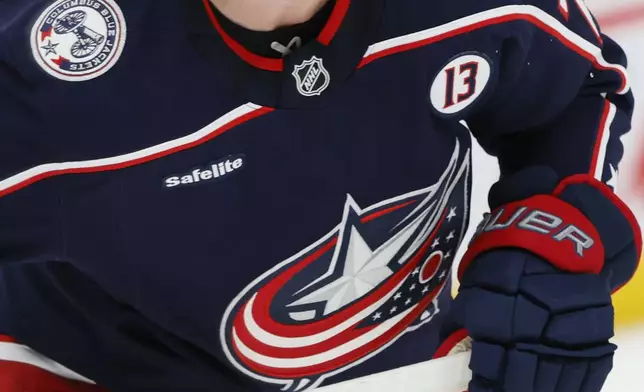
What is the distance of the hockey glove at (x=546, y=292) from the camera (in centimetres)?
68

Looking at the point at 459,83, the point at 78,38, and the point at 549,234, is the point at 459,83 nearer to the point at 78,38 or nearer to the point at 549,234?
the point at 549,234

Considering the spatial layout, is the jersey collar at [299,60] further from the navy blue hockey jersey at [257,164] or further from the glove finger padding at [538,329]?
the glove finger padding at [538,329]

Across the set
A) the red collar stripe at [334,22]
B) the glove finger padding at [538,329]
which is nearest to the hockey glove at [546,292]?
the glove finger padding at [538,329]

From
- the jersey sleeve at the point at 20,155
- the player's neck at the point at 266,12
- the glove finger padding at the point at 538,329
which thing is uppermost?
the player's neck at the point at 266,12

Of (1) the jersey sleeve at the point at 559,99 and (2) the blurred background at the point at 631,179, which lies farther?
(2) the blurred background at the point at 631,179

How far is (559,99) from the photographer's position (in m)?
0.77

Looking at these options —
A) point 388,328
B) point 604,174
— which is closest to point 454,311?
point 388,328

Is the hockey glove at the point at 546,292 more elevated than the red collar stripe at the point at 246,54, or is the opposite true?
the red collar stripe at the point at 246,54

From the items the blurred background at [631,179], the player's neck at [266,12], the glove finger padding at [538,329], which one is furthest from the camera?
the blurred background at [631,179]

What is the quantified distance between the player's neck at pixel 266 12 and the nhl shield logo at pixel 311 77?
0.09ft

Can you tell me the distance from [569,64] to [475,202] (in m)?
0.44

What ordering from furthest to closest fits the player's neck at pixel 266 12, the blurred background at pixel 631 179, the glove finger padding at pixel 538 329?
the blurred background at pixel 631 179 → the glove finger padding at pixel 538 329 → the player's neck at pixel 266 12

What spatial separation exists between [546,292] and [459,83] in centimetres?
16

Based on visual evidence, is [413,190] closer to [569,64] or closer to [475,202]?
[569,64]
